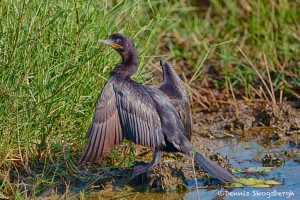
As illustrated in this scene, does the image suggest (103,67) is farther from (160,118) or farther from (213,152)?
(213,152)

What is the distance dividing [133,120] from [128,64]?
1.88 feet

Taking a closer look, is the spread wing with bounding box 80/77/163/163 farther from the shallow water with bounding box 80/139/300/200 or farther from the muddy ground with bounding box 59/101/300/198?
the shallow water with bounding box 80/139/300/200

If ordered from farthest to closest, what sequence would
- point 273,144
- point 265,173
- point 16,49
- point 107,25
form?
point 273,144 < point 107,25 < point 265,173 < point 16,49

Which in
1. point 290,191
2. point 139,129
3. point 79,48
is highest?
point 79,48

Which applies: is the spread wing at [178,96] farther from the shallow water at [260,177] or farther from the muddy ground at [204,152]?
the shallow water at [260,177]

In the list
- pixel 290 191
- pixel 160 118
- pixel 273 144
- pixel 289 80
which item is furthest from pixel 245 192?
pixel 289 80

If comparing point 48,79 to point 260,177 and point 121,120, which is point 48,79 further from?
point 260,177

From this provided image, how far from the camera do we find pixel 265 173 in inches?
271

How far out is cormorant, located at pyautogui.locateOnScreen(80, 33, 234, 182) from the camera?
6.24m

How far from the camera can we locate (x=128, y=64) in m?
6.70

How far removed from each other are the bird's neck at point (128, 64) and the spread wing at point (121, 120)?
165mm

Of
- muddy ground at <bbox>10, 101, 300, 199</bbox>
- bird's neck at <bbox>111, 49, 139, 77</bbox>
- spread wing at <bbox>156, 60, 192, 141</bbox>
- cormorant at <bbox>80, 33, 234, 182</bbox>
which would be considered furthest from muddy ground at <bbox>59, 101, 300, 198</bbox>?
bird's neck at <bbox>111, 49, 139, 77</bbox>

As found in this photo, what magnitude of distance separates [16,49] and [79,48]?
727 mm

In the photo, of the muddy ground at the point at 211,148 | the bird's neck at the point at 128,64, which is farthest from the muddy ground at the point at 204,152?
the bird's neck at the point at 128,64
